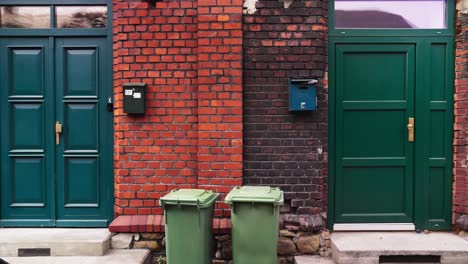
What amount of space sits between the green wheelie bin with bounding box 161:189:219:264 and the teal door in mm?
1409

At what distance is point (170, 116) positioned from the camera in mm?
5066

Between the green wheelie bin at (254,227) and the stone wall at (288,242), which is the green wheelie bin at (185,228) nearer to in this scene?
the green wheelie bin at (254,227)

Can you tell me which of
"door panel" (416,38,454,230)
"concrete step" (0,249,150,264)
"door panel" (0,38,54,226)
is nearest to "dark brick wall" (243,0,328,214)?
"door panel" (416,38,454,230)

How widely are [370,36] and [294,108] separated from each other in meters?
1.33

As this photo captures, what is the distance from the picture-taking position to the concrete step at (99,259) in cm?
459

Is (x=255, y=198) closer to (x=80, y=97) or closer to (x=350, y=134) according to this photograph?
(x=350, y=134)

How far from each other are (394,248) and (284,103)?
1902mm

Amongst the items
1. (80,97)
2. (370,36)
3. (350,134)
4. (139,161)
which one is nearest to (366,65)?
(370,36)

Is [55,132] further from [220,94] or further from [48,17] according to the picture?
[220,94]

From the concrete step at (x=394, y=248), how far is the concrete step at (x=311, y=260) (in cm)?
9

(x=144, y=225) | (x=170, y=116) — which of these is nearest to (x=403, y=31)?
(x=170, y=116)

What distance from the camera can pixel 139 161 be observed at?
5.07 meters

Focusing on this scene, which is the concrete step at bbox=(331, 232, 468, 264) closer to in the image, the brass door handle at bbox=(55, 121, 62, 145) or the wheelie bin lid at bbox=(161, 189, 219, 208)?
the wheelie bin lid at bbox=(161, 189, 219, 208)

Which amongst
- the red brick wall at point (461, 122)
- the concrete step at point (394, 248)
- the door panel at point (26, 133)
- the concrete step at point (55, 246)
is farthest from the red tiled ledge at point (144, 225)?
the red brick wall at point (461, 122)
